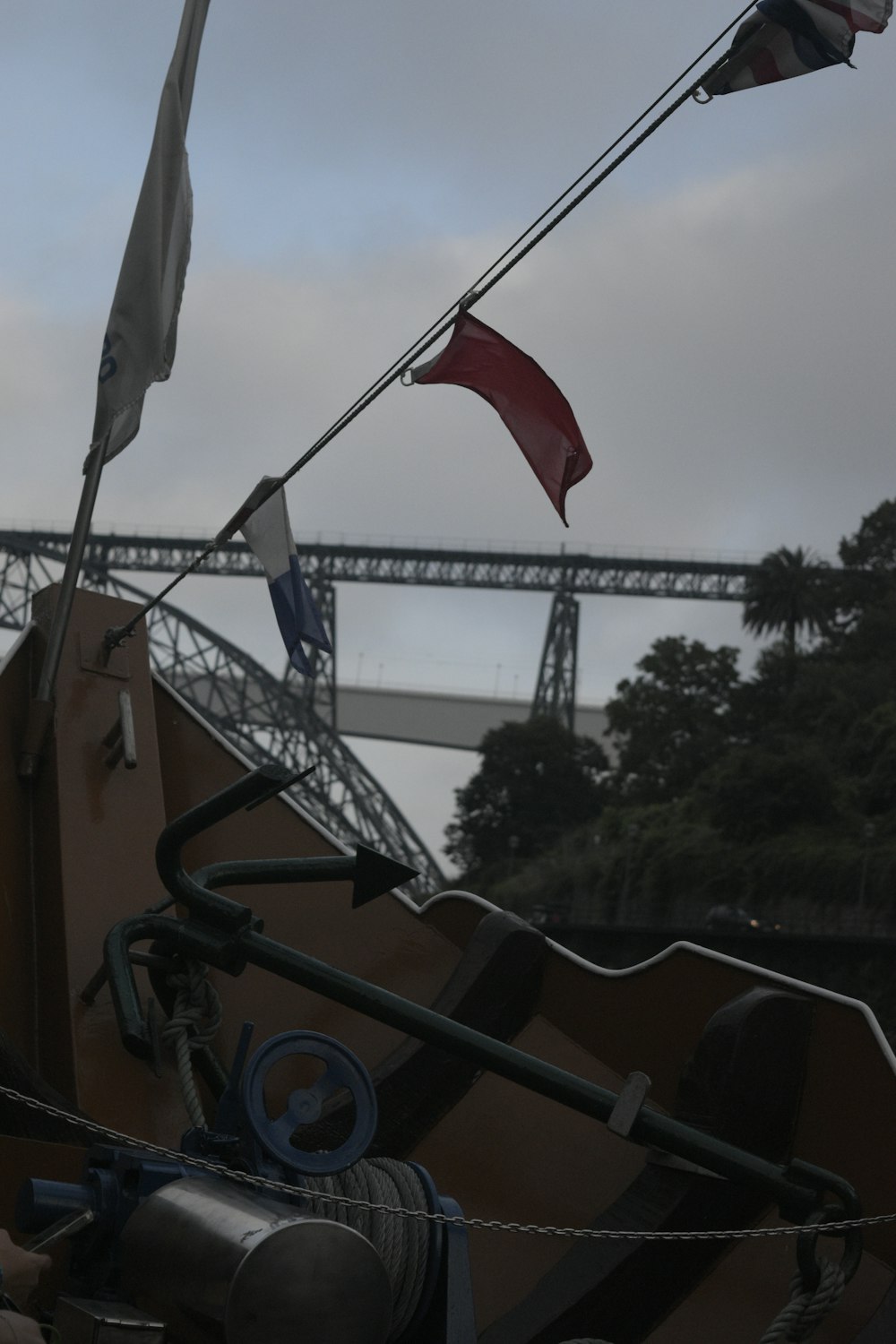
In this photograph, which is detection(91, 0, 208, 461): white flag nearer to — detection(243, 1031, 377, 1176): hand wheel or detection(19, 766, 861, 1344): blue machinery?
detection(19, 766, 861, 1344): blue machinery

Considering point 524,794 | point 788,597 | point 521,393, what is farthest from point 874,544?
point 521,393

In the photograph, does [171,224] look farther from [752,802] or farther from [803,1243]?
[752,802]

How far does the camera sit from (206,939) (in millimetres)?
4246

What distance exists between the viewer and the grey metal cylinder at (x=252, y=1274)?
3344mm

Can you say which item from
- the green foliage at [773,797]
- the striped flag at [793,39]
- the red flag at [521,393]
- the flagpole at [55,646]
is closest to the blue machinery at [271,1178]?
the flagpole at [55,646]

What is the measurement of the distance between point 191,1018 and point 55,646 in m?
2.13

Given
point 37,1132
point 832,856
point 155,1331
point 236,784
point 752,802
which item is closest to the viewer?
point 155,1331

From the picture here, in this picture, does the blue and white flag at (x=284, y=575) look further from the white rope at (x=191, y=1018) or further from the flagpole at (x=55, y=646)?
the white rope at (x=191, y=1018)

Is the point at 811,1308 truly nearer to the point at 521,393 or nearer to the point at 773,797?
the point at 521,393

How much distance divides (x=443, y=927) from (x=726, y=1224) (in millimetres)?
1797

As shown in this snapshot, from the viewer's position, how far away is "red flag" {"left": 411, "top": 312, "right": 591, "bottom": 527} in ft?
19.0

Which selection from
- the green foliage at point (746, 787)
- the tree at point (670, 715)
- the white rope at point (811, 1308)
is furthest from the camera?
the tree at point (670, 715)

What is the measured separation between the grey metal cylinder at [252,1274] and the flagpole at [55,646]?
259 centimetres

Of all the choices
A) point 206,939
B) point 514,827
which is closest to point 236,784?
point 206,939
